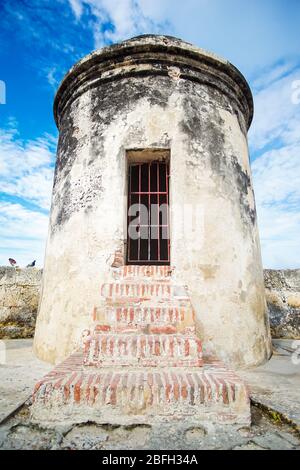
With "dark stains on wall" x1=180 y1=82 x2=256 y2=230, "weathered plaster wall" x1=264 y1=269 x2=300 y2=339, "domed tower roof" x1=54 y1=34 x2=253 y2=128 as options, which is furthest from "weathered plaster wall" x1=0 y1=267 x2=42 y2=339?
"weathered plaster wall" x1=264 y1=269 x2=300 y2=339

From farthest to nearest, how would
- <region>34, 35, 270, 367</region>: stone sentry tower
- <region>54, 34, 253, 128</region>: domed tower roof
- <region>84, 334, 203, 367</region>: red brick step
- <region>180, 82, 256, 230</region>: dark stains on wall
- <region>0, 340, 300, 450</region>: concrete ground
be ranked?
<region>54, 34, 253, 128</region>: domed tower roof
<region>180, 82, 256, 230</region>: dark stains on wall
<region>34, 35, 270, 367</region>: stone sentry tower
<region>84, 334, 203, 367</region>: red brick step
<region>0, 340, 300, 450</region>: concrete ground

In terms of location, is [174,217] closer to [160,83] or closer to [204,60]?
[160,83]

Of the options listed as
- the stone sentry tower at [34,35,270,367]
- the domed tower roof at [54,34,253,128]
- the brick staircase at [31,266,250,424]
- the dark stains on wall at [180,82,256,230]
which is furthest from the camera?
the domed tower roof at [54,34,253,128]

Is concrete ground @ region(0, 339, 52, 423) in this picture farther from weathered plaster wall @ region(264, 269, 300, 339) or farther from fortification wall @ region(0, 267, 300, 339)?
weathered plaster wall @ region(264, 269, 300, 339)

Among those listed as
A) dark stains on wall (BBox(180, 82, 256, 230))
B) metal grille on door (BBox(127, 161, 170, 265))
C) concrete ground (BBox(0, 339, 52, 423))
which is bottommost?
concrete ground (BBox(0, 339, 52, 423))

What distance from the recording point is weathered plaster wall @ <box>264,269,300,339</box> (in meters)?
6.20

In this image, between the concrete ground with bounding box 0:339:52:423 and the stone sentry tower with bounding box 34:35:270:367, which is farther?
the stone sentry tower with bounding box 34:35:270:367

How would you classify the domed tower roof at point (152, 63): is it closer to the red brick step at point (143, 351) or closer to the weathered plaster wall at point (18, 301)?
the weathered plaster wall at point (18, 301)

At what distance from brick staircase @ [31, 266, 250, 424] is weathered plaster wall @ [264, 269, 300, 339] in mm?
3822

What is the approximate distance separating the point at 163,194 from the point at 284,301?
3689 millimetres

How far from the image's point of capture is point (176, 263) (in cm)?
404
